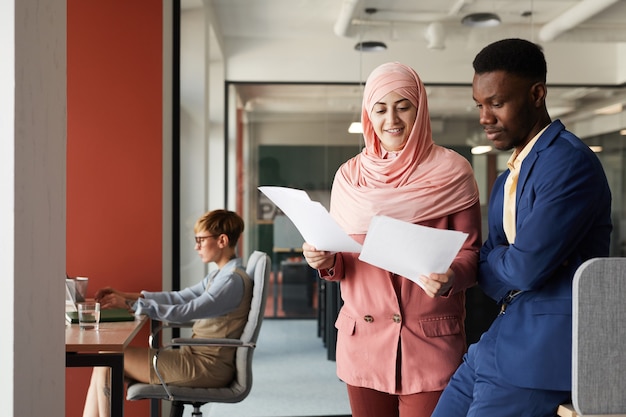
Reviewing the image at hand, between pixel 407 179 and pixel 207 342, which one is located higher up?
pixel 407 179

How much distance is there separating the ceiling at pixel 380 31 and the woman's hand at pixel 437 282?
2825 millimetres

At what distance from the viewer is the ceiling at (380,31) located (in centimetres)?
447

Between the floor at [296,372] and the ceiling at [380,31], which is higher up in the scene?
the ceiling at [380,31]

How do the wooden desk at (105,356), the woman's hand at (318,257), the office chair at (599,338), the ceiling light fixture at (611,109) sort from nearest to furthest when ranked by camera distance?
the office chair at (599,338)
the woman's hand at (318,257)
the wooden desk at (105,356)
the ceiling light fixture at (611,109)

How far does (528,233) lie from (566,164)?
0.52 ft

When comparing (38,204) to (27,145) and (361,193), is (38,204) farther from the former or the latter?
(361,193)

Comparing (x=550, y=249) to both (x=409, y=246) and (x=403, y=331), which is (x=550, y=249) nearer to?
(x=409, y=246)

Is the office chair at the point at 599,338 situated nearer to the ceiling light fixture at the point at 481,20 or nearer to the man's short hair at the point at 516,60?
the man's short hair at the point at 516,60

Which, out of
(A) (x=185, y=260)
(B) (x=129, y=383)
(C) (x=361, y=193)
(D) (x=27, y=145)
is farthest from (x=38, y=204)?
(A) (x=185, y=260)

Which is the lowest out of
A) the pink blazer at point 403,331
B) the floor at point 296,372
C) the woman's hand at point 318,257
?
the floor at point 296,372

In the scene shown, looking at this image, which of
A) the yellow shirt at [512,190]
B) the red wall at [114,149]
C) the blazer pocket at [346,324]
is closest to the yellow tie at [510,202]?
the yellow shirt at [512,190]

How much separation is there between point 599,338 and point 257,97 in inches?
128

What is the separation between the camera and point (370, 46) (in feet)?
14.8

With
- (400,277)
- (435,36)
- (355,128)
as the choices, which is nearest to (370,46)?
(435,36)
